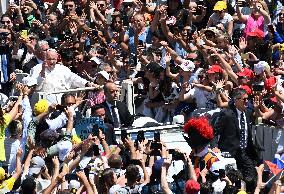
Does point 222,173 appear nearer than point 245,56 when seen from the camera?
Yes

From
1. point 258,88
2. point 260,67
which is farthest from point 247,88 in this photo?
point 260,67

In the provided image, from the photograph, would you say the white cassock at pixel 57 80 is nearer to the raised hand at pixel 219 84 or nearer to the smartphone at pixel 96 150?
the raised hand at pixel 219 84

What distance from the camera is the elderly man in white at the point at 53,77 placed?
18.9 metres

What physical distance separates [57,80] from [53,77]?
0.07 meters

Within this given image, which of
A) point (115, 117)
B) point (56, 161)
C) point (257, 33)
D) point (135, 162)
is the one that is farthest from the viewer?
point (257, 33)

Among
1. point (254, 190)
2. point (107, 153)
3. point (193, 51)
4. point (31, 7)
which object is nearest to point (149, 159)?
point (107, 153)

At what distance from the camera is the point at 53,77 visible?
1897cm

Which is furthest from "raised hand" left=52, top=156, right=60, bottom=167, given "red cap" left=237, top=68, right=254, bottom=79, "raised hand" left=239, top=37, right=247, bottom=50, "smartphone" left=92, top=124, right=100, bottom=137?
"raised hand" left=239, top=37, right=247, bottom=50

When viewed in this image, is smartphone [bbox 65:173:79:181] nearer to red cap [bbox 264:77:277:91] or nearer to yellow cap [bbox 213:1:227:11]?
red cap [bbox 264:77:277:91]

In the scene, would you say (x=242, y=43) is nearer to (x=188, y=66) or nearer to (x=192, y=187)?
(x=188, y=66)

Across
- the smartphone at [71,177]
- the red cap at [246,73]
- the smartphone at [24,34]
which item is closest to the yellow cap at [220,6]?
the red cap at [246,73]

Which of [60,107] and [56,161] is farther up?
[60,107]

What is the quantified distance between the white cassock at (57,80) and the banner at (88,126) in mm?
1664

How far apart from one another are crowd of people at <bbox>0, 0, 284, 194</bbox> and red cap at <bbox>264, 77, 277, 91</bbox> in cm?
2
